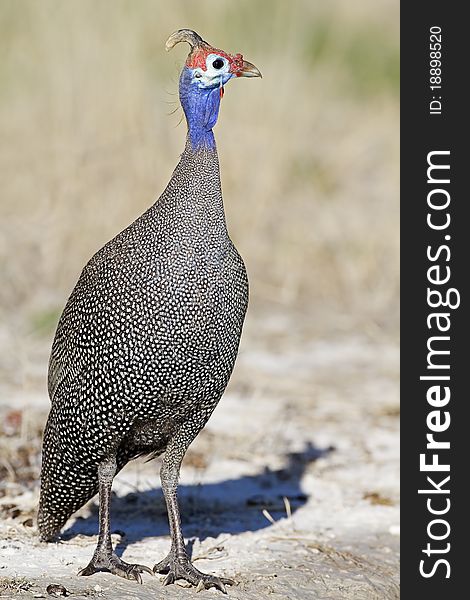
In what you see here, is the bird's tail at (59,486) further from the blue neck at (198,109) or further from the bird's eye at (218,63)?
the bird's eye at (218,63)

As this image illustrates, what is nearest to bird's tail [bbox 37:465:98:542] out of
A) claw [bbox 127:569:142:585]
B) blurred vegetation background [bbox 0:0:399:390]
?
claw [bbox 127:569:142:585]

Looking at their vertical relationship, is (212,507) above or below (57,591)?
above

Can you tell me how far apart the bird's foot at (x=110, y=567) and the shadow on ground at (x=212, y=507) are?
15.5 inches

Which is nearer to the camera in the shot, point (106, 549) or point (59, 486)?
point (106, 549)

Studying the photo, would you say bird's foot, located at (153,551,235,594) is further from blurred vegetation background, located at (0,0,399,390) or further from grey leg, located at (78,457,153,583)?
blurred vegetation background, located at (0,0,399,390)

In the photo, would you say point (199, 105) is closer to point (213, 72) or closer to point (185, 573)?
point (213, 72)

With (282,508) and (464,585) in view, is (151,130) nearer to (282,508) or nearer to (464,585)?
(282,508)

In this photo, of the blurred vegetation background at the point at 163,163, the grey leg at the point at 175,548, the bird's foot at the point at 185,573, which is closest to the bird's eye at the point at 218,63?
the grey leg at the point at 175,548

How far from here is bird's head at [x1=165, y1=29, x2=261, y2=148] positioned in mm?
3609

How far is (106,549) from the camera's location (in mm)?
3766

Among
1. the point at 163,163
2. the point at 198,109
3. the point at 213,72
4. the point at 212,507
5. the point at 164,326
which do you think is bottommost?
the point at 212,507

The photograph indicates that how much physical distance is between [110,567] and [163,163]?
4.70 metres

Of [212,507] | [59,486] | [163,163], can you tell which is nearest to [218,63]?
[59,486]

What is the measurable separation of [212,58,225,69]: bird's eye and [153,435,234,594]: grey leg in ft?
4.04
